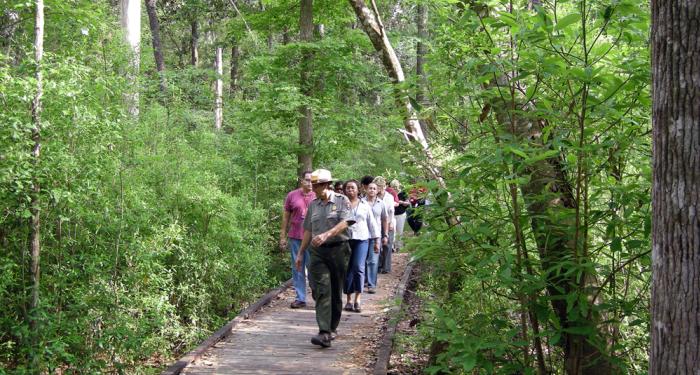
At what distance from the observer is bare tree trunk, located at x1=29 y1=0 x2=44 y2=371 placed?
22.2ft

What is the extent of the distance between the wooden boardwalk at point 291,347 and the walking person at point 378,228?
5.54 ft

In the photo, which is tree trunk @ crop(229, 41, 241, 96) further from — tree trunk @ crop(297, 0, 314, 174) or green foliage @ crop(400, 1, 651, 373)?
green foliage @ crop(400, 1, 651, 373)

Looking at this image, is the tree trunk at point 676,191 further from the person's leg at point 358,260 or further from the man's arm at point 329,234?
the person's leg at point 358,260

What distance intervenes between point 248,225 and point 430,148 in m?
7.44

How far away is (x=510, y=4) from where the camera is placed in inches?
194

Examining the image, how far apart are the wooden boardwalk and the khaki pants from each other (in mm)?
485

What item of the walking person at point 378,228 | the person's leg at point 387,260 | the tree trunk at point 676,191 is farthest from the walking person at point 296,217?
the tree trunk at point 676,191

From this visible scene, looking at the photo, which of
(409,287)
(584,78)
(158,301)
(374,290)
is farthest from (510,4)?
(409,287)

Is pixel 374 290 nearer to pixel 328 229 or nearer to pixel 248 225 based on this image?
pixel 248 225

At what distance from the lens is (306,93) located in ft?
50.9

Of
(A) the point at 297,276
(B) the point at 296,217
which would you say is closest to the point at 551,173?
(B) the point at 296,217

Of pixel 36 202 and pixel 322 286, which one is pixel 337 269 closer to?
pixel 322 286

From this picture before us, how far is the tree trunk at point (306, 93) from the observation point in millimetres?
15172

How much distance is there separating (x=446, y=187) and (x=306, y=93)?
36.6 feet
